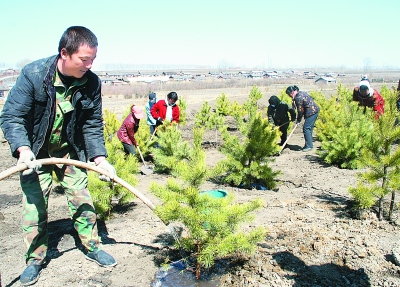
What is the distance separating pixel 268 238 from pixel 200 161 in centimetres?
147

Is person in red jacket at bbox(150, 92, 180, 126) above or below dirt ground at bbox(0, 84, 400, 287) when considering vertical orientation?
above

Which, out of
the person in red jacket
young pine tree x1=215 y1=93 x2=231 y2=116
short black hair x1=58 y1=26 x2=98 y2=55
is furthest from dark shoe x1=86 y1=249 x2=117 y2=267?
young pine tree x1=215 y1=93 x2=231 y2=116

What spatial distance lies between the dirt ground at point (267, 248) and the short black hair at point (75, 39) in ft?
6.30

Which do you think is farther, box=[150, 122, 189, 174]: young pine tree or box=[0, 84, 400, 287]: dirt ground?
box=[150, 122, 189, 174]: young pine tree

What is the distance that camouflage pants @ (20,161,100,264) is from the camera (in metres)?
3.15

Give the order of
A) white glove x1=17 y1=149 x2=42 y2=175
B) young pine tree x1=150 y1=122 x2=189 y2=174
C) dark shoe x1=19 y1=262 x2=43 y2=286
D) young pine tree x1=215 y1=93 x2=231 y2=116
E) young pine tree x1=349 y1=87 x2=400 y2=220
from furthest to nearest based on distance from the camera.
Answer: young pine tree x1=215 y1=93 x2=231 y2=116 → young pine tree x1=150 y1=122 x2=189 y2=174 → young pine tree x1=349 y1=87 x2=400 y2=220 → dark shoe x1=19 y1=262 x2=43 y2=286 → white glove x1=17 y1=149 x2=42 y2=175

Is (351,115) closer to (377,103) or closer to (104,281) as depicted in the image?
(377,103)

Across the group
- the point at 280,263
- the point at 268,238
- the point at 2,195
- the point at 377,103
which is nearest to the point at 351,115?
the point at 377,103

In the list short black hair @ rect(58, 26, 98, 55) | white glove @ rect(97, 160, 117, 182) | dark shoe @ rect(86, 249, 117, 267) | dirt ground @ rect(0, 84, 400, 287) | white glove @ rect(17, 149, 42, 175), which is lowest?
dirt ground @ rect(0, 84, 400, 287)

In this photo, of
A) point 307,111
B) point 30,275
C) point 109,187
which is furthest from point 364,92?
point 30,275

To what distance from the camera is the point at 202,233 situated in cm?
293

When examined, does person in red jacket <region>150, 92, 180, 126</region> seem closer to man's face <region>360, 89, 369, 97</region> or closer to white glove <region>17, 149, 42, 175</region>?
man's face <region>360, 89, 369, 97</region>

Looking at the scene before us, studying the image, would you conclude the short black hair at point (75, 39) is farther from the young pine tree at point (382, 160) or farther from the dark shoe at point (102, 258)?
the young pine tree at point (382, 160)

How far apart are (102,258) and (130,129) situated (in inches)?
166
